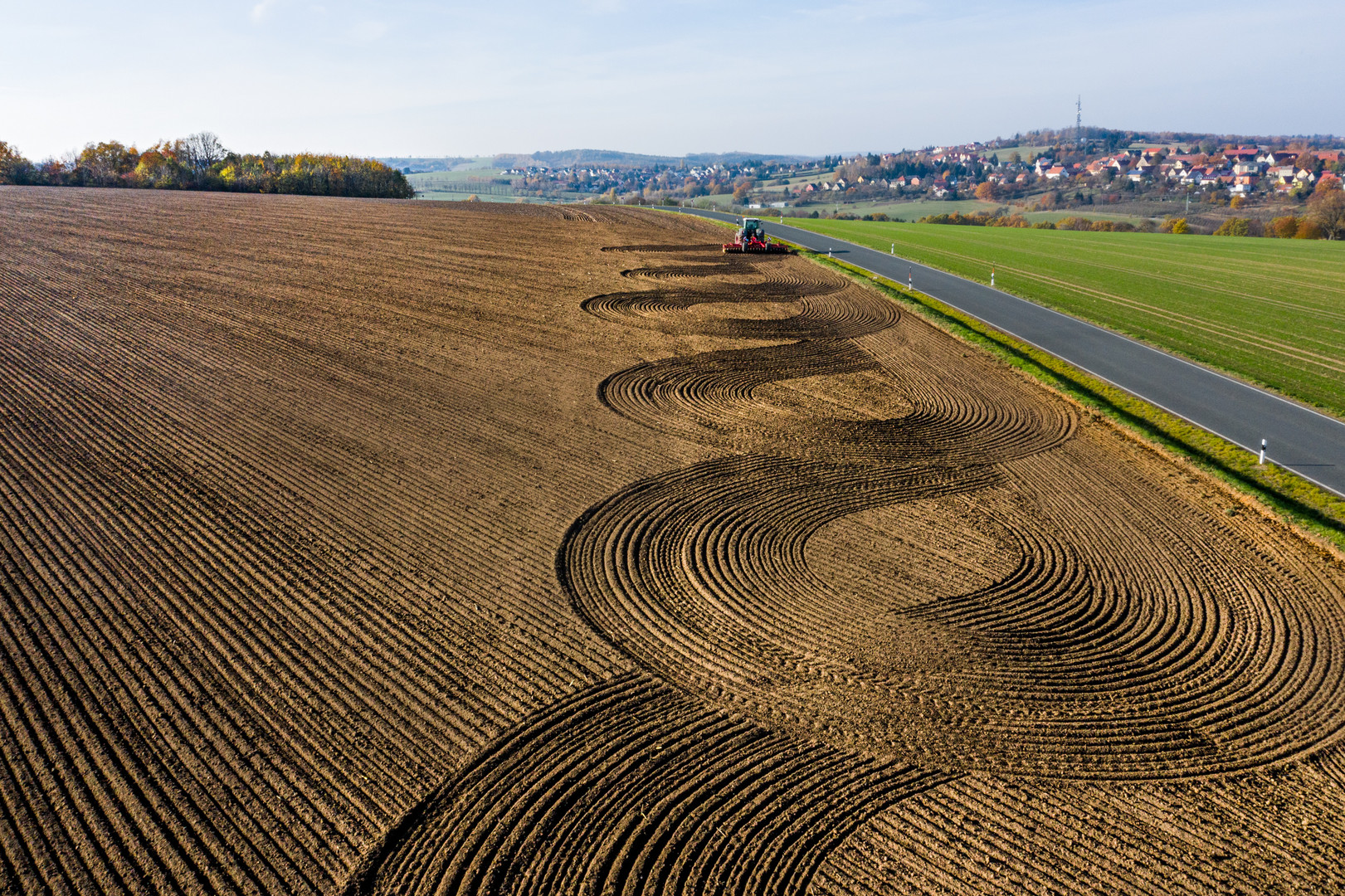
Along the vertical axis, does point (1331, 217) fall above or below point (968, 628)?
above

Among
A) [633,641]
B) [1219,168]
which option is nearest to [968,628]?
[633,641]

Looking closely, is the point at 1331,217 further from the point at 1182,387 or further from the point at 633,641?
the point at 633,641

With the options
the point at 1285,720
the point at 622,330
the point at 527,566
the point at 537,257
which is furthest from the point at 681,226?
the point at 1285,720

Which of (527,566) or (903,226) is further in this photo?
(903,226)

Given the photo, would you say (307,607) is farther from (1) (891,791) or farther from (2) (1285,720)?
(2) (1285,720)

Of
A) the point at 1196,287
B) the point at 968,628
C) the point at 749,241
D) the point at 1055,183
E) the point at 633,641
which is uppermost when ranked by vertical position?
the point at 1055,183

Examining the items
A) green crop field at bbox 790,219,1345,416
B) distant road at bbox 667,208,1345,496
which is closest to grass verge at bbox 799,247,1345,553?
distant road at bbox 667,208,1345,496
